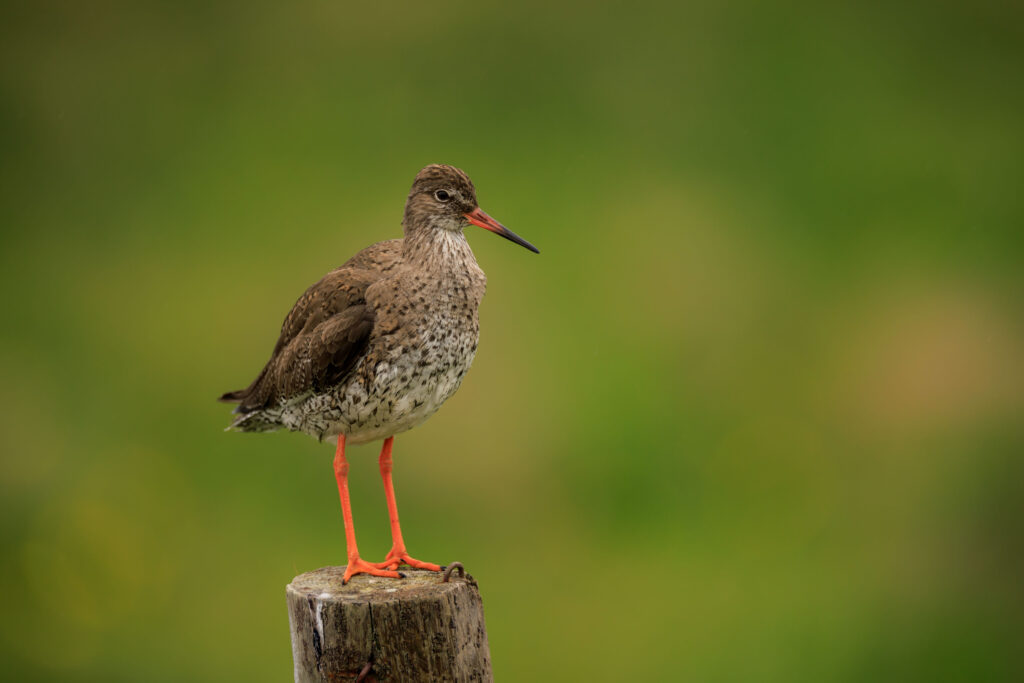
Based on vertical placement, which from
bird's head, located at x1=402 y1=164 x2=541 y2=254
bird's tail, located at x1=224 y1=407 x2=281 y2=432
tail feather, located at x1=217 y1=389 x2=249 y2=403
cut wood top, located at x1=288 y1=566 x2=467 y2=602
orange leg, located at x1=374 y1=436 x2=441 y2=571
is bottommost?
cut wood top, located at x1=288 y1=566 x2=467 y2=602

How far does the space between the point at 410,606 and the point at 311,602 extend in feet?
1.76

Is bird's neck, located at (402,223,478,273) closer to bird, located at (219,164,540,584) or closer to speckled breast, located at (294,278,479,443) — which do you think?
bird, located at (219,164,540,584)

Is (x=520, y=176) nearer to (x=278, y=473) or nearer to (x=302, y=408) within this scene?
(x=278, y=473)

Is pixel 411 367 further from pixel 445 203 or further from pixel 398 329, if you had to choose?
pixel 445 203

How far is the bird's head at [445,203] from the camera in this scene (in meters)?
6.06

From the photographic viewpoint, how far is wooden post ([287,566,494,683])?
506cm

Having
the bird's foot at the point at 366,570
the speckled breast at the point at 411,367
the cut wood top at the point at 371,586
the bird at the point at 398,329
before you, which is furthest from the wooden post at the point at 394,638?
the speckled breast at the point at 411,367

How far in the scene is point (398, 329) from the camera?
235 inches

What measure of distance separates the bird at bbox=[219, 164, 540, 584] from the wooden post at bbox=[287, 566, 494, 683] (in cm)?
59

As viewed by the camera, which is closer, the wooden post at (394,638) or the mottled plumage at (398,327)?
the wooden post at (394,638)

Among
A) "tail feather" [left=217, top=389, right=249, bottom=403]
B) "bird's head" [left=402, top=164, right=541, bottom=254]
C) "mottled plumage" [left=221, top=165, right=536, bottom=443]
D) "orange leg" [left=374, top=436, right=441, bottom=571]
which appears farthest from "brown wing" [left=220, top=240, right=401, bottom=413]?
"orange leg" [left=374, top=436, right=441, bottom=571]

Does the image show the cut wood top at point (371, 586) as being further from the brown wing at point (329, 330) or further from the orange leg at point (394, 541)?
the brown wing at point (329, 330)

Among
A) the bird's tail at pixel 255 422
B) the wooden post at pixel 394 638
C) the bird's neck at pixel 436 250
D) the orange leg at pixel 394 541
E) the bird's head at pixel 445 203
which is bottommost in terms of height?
the wooden post at pixel 394 638

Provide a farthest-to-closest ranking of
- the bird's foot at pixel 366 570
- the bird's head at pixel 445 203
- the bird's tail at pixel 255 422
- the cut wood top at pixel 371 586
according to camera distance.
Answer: the bird's tail at pixel 255 422, the bird's head at pixel 445 203, the bird's foot at pixel 366 570, the cut wood top at pixel 371 586
